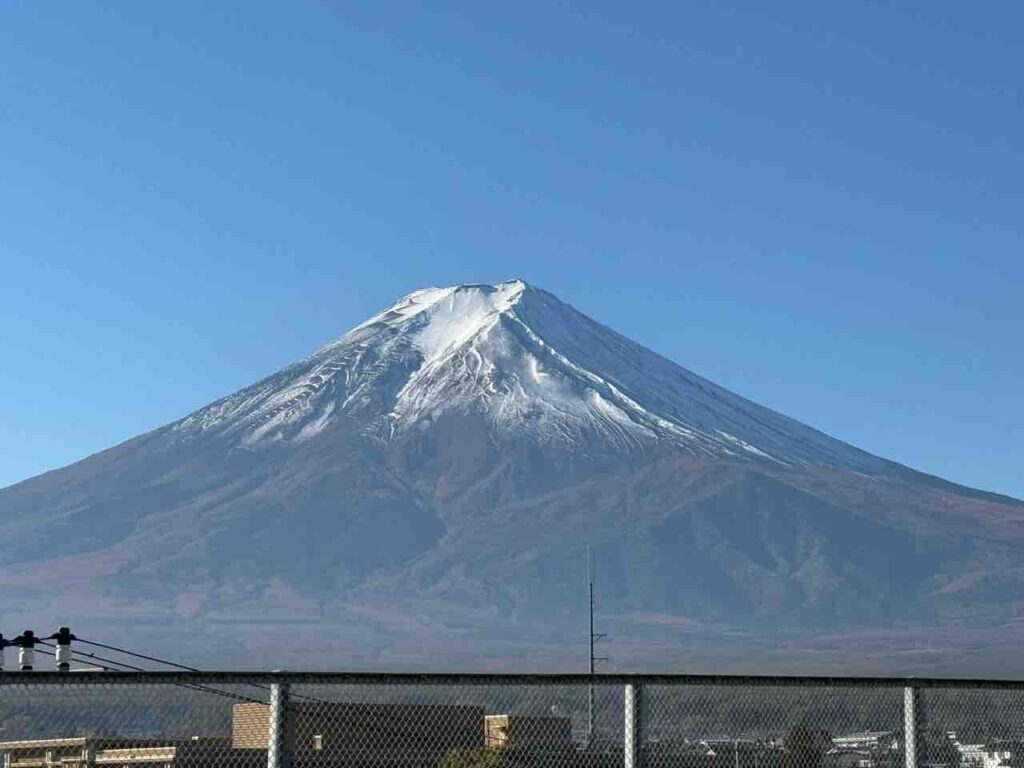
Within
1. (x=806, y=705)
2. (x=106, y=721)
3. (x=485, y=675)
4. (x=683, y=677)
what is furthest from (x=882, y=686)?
(x=106, y=721)

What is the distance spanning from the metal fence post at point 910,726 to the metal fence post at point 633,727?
2.00 metres

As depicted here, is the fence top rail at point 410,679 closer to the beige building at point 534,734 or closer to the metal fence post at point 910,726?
the metal fence post at point 910,726

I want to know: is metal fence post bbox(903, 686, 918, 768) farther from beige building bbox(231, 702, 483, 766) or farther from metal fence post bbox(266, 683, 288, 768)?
metal fence post bbox(266, 683, 288, 768)

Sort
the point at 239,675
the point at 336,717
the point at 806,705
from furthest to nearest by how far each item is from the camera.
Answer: the point at 806,705
the point at 336,717
the point at 239,675

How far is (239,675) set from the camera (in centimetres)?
1098

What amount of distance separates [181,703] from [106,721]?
16.6 inches

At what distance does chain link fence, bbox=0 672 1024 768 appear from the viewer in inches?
435

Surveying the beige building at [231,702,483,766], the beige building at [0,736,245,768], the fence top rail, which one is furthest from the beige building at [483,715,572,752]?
the beige building at [0,736,245,768]

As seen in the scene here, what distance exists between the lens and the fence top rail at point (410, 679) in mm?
10250

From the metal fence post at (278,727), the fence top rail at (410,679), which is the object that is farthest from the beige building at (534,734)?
the metal fence post at (278,727)

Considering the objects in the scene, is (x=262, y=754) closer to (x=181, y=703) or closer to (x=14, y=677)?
(x=181, y=703)

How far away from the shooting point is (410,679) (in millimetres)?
11227

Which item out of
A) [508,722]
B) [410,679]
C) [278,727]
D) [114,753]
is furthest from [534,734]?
[114,753]

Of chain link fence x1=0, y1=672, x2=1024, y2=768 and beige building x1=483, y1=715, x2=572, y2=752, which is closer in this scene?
chain link fence x1=0, y1=672, x2=1024, y2=768
